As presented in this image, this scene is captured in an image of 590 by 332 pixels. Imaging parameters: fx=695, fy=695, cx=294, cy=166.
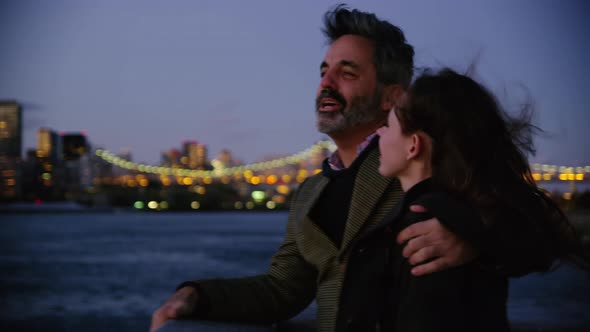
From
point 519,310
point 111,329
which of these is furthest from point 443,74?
point 111,329

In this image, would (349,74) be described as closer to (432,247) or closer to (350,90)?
(350,90)

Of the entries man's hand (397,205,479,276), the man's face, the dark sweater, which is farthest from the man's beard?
man's hand (397,205,479,276)

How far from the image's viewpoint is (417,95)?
1.17 metres

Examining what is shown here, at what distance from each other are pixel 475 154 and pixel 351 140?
2.28 feet

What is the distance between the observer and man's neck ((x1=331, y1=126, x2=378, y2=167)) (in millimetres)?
1827

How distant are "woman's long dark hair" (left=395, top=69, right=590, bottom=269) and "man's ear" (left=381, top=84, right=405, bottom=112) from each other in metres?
0.62

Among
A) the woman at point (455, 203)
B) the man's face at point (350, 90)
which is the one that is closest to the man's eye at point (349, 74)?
the man's face at point (350, 90)

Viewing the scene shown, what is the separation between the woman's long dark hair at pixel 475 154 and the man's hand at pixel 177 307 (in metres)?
0.68

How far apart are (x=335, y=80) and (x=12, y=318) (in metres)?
18.5

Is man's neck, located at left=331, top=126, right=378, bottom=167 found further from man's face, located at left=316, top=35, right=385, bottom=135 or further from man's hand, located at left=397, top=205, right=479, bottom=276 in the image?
man's hand, located at left=397, top=205, right=479, bottom=276

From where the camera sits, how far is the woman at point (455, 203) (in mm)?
1076

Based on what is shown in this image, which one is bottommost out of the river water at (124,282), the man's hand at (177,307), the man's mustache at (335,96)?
the river water at (124,282)

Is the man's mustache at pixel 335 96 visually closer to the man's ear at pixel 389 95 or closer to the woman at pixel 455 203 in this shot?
the man's ear at pixel 389 95

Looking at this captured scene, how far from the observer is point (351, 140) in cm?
183
